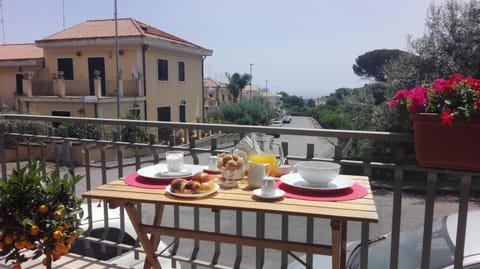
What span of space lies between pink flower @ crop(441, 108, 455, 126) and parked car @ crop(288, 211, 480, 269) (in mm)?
914

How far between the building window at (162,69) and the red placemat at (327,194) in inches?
713

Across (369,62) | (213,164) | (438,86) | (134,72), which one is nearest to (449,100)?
(438,86)

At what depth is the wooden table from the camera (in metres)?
1.30

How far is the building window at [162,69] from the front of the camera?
1883 cm

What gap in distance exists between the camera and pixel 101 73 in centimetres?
1744

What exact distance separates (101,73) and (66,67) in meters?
2.00

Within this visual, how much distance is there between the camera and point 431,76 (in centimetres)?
1180

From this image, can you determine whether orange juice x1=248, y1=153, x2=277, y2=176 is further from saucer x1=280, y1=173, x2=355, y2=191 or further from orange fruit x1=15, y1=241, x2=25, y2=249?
orange fruit x1=15, y1=241, x2=25, y2=249

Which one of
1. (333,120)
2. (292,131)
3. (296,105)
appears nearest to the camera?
(292,131)

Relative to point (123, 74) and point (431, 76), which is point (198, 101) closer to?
point (123, 74)

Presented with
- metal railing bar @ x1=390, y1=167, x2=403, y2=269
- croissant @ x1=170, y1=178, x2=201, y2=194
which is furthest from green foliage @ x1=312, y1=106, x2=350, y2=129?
croissant @ x1=170, y1=178, x2=201, y2=194

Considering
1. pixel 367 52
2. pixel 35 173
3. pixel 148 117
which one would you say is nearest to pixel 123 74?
pixel 148 117

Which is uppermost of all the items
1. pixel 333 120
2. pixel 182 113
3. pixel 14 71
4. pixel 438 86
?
pixel 14 71

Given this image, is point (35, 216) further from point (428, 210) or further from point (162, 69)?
point (162, 69)
